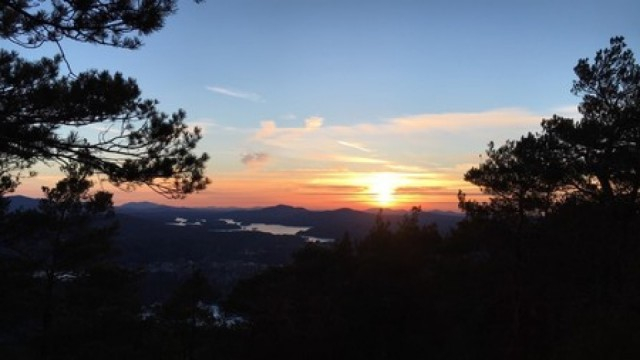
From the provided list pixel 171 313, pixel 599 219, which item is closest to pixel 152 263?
→ pixel 171 313

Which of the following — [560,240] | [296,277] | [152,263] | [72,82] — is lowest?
[152,263]

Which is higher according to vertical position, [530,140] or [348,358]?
[530,140]

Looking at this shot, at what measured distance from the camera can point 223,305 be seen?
21938mm

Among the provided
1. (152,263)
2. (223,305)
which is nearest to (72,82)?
(223,305)

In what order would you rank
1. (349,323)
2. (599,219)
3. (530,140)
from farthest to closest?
(349,323), (530,140), (599,219)

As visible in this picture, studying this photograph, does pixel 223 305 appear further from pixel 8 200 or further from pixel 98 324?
pixel 8 200

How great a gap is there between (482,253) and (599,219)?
597 centimetres

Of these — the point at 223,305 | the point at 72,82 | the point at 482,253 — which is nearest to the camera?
the point at 72,82

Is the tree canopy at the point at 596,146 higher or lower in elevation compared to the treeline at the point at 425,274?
higher

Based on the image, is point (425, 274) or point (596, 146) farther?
point (425, 274)

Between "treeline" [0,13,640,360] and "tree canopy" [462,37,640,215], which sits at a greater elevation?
"tree canopy" [462,37,640,215]

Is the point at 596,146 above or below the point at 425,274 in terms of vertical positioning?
above

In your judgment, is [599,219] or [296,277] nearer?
[599,219]

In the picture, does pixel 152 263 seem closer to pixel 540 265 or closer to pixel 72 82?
pixel 540 265
